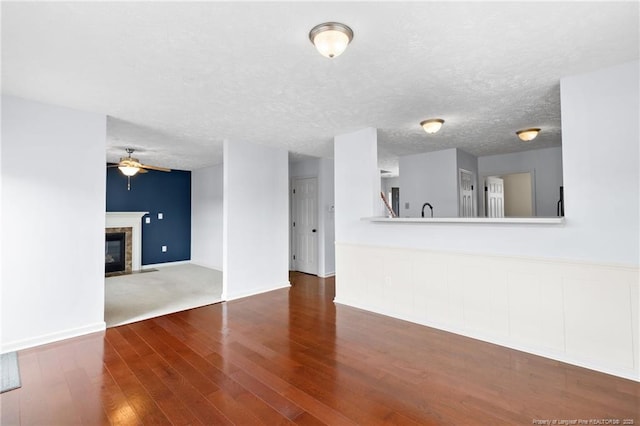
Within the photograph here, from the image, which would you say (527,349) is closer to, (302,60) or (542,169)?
(302,60)

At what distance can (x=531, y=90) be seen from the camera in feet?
9.86

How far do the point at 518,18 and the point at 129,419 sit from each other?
343cm

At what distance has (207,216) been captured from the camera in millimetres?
7582

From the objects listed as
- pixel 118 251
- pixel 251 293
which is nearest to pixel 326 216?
pixel 251 293

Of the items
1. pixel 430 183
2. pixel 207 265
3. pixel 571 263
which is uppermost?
pixel 430 183

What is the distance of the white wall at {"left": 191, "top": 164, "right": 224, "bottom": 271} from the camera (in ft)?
23.7

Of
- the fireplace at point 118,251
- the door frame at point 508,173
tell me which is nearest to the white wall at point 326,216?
the door frame at point 508,173

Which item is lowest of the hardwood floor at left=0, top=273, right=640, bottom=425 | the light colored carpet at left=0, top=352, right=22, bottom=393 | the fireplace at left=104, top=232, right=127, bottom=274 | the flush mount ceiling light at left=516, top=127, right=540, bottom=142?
the hardwood floor at left=0, top=273, right=640, bottom=425

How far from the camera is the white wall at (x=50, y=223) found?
296 cm

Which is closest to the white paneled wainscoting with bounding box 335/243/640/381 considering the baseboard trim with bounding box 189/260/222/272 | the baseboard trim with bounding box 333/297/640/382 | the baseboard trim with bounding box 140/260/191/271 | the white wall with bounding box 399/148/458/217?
the baseboard trim with bounding box 333/297/640/382

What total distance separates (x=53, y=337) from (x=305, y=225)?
4396 mm

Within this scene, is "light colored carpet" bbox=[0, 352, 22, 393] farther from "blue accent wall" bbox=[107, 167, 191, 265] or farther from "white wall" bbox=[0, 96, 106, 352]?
"blue accent wall" bbox=[107, 167, 191, 265]

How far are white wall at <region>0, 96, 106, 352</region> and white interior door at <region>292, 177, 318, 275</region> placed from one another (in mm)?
3788

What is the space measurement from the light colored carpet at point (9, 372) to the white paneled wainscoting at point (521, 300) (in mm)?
3448
